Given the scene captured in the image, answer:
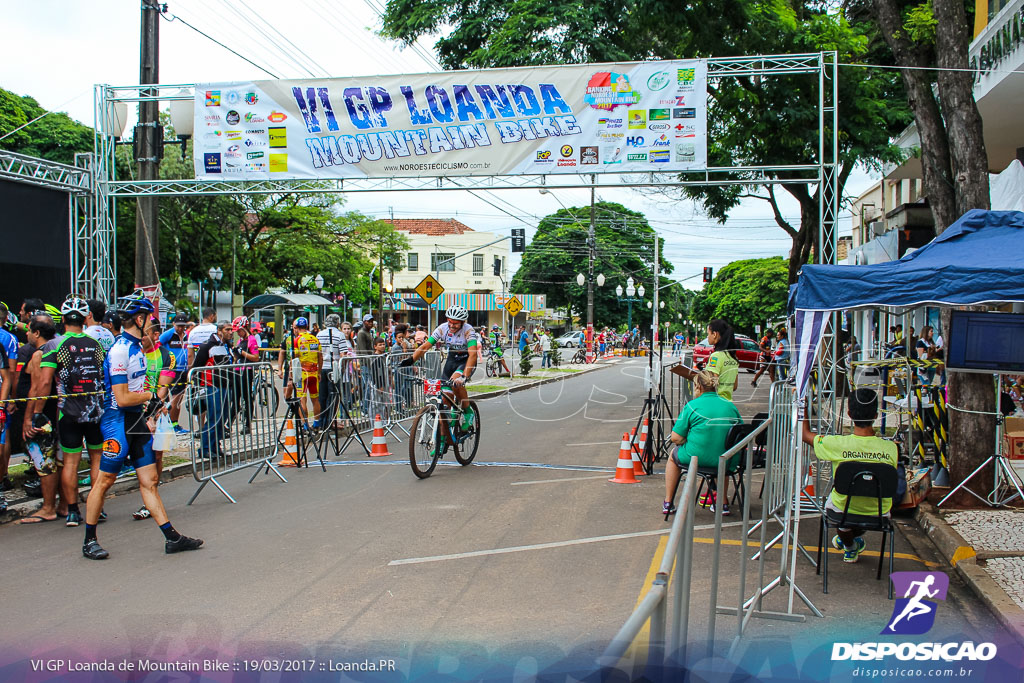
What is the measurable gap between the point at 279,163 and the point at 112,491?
7.94 m

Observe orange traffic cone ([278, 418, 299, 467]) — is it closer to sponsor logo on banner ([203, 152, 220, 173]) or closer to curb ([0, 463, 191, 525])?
curb ([0, 463, 191, 525])

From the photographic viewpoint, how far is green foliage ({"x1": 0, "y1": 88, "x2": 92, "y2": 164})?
30.0 m

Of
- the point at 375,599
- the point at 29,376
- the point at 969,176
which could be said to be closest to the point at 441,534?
the point at 375,599

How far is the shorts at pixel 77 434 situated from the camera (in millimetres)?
6869

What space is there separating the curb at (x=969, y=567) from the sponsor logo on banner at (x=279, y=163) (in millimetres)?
12025

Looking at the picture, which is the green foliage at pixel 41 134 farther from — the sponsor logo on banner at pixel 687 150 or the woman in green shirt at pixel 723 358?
the woman in green shirt at pixel 723 358

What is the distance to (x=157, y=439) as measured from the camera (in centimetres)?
705

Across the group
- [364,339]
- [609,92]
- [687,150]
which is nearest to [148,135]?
[364,339]

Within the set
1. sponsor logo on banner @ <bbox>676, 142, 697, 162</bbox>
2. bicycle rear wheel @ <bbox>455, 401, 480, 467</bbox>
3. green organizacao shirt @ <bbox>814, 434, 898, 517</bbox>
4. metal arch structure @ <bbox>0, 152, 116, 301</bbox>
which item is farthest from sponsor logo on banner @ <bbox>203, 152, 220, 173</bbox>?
green organizacao shirt @ <bbox>814, 434, 898, 517</bbox>

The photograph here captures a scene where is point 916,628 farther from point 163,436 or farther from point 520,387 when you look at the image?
point 520,387

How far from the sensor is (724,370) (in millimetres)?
8508

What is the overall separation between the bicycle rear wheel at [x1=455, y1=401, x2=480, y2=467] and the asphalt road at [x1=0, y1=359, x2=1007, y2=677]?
3.22ft

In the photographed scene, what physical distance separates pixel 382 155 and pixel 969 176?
9742 millimetres

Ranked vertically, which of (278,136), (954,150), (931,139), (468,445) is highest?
(278,136)
